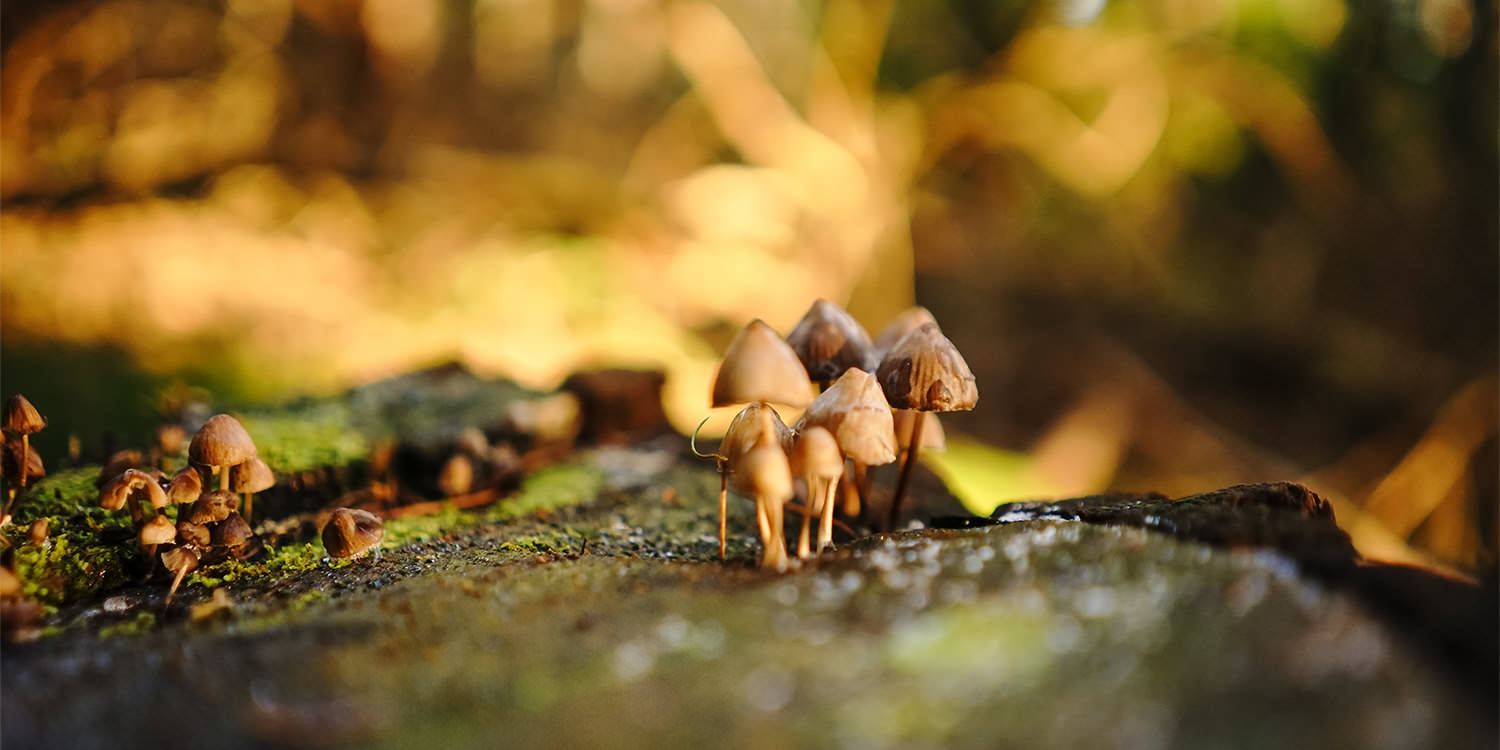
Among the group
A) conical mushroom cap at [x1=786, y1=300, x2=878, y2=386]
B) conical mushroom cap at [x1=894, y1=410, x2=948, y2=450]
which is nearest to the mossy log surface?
conical mushroom cap at [x1=894, y1=410, x2=948, y2=450]

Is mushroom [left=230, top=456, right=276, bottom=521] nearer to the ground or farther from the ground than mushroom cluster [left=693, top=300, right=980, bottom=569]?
nearer to the ground

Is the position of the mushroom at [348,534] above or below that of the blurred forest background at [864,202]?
below

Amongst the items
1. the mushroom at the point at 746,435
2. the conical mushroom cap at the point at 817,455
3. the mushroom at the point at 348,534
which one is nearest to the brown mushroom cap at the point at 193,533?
the mushroom at the point at 348,534

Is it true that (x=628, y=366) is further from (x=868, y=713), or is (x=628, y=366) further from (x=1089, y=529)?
(x=868, y=713)

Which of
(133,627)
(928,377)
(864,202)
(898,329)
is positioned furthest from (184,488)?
(864,202)

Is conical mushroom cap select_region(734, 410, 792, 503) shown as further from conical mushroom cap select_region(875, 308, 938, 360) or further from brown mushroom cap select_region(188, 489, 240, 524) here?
brown mushroom cap select_region(188, 489, 240, 524)

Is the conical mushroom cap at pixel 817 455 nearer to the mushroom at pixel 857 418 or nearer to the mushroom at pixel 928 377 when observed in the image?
the mushroom at pixel 857 418
